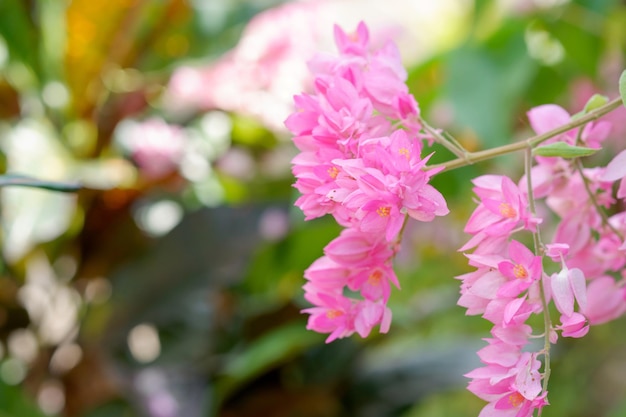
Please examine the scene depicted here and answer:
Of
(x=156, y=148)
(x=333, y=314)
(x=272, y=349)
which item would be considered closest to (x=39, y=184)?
(x=333, y=314)

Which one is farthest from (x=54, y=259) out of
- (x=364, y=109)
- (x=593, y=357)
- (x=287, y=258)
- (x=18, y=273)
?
(x=593, y=357)

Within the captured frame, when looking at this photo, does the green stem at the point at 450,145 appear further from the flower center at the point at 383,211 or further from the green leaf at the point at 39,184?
the green leaf at the point at 39,184

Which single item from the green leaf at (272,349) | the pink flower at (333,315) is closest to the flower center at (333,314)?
the pink flower at (333,315)

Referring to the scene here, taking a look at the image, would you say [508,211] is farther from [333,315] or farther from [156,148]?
[156,148]

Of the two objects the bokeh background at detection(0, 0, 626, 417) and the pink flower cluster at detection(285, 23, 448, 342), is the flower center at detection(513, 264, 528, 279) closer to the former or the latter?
the pink flower cluster at detection(285, 23, 448, 342)

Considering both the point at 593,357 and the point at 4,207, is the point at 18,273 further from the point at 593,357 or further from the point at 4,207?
the point at 593,357

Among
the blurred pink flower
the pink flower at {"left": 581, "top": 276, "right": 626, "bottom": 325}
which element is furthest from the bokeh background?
the pink flower at {"left": 581, "top": 276, "right": 626, "bottom": 325}
